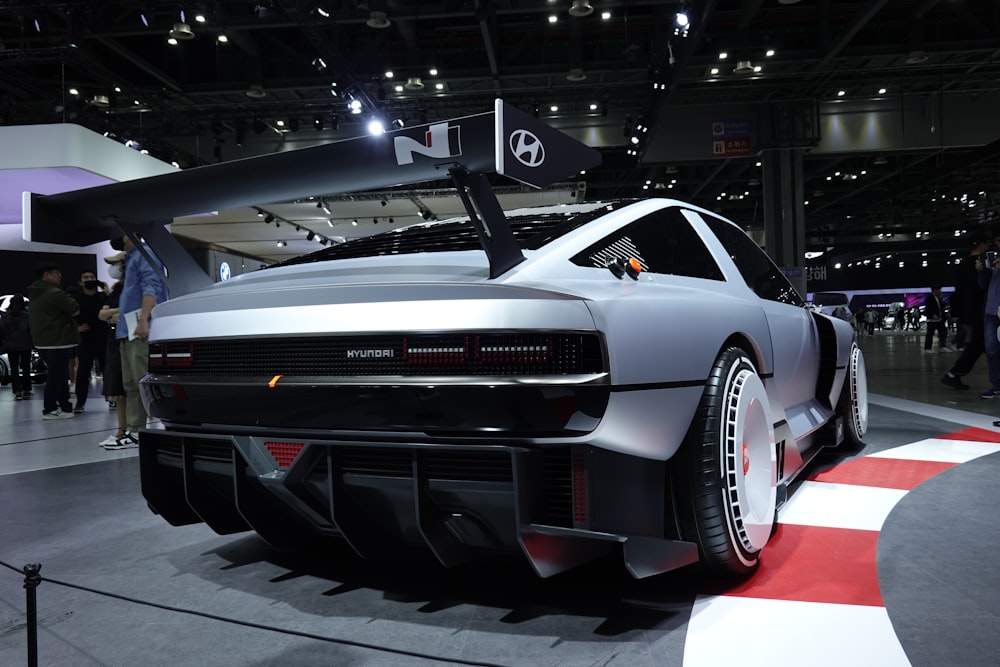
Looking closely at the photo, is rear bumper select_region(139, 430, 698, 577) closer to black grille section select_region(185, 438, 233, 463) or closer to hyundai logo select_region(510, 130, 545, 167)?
black grille section select_region(185, 438, 233, 463)

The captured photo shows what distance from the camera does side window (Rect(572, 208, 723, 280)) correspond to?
6.37ft

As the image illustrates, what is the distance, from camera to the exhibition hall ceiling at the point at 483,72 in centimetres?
1105

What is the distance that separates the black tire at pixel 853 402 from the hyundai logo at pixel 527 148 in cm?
269

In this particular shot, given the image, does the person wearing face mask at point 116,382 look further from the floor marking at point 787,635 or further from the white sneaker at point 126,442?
the floor marking at point 787,635

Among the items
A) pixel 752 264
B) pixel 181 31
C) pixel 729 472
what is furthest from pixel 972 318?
pixel 181 31

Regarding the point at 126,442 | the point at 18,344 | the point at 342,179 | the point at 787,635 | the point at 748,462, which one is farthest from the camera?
the point at 18,344

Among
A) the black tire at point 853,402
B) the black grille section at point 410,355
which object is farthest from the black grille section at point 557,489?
the black tire at point 853,402

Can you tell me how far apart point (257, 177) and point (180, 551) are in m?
1.37

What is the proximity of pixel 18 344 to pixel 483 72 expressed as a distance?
8754 millimetres

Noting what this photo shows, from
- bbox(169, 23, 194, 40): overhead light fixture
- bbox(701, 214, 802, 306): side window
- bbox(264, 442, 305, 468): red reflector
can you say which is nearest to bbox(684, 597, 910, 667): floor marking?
bbox(264, 442, 305, 468): red reflector

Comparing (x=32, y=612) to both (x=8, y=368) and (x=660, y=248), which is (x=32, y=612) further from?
Result: (x=8, y=368)

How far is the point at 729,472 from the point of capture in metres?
1.87

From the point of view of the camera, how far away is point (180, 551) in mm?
2479

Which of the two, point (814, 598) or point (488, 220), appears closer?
point (488, 220)
